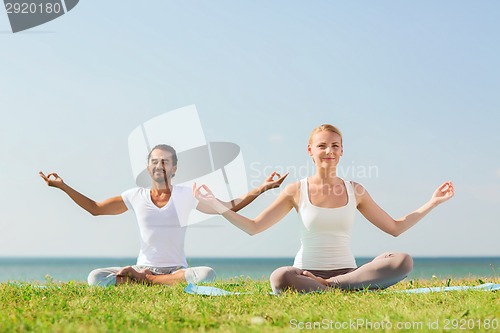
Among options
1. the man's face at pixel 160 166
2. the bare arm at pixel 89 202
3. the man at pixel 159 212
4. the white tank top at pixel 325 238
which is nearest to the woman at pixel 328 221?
the white tank top at pixel 325 238

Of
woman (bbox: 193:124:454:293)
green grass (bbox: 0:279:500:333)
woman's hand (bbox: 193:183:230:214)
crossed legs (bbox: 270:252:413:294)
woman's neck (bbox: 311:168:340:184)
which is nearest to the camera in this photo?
green grass (bbox: 0:279:500:333)

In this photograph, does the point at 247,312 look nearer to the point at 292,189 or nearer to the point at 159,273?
the point at 292,189

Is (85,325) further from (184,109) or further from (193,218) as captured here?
(184,109)

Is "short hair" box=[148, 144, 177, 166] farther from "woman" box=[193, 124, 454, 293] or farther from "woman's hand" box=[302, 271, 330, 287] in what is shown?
"woman's hand" box=[302, 271, 330, 287]

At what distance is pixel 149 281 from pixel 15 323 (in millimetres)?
3912

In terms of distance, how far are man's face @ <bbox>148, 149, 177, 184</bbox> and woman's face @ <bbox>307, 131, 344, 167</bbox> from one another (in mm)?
2849

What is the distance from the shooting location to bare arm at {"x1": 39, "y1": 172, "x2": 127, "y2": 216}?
944 centimetres

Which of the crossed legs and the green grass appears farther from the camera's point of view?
the crossed legs

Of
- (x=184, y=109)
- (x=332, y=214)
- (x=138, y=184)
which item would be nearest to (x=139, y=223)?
(x=138, y=184)

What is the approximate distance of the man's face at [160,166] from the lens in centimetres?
961

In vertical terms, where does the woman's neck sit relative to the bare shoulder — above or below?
above

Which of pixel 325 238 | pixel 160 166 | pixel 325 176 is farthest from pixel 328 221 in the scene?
pixel 160 166

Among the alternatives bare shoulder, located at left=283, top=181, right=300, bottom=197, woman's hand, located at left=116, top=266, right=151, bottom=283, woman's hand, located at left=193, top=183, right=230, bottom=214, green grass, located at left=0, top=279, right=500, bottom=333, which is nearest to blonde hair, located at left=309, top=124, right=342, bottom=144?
bare shoulder, located at left=283, top=181, right=300, bottom=197

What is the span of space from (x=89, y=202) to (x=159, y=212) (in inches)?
42.3
